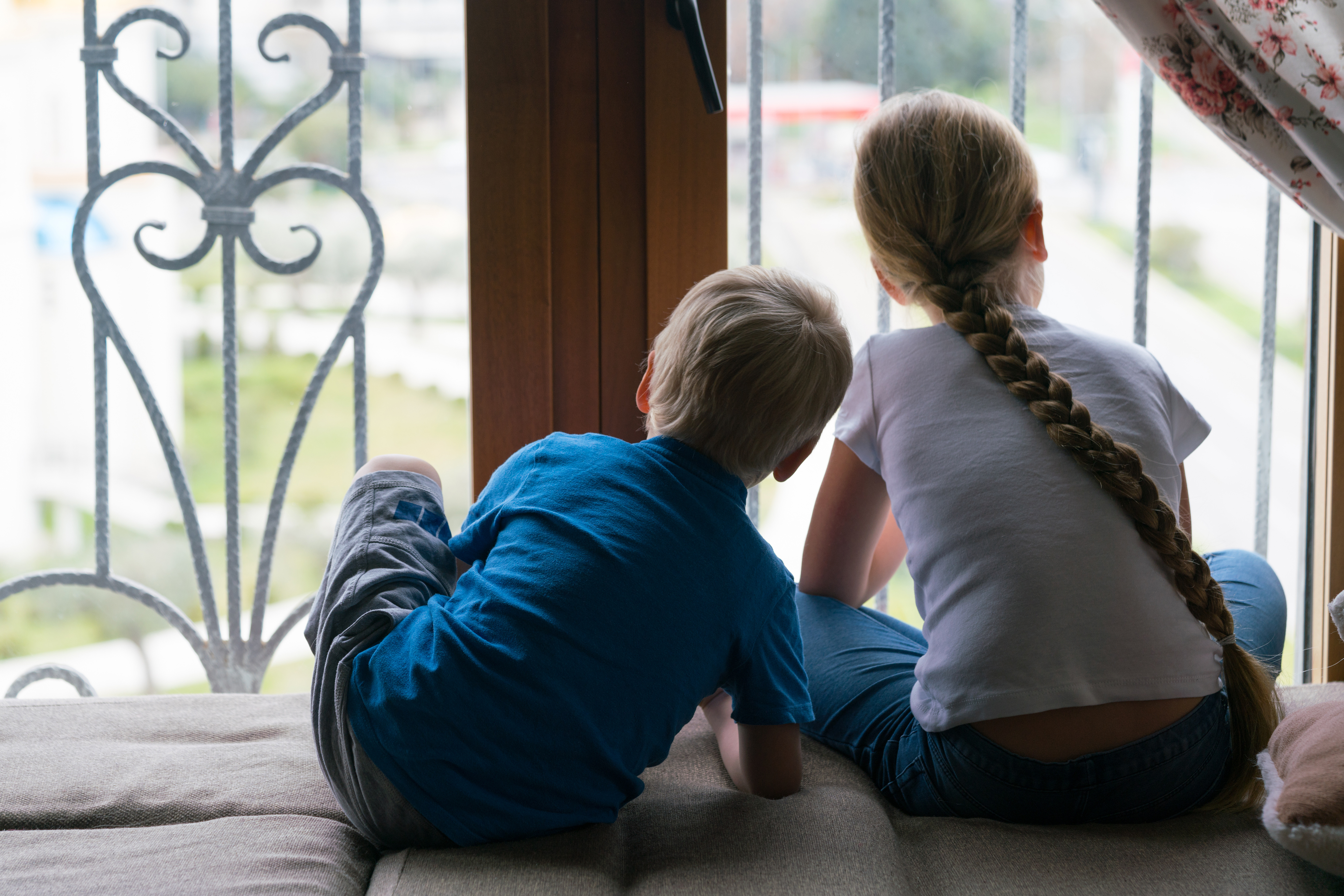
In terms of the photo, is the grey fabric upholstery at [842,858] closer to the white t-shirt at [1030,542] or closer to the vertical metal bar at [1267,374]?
the white t-shirt at [1030,542]

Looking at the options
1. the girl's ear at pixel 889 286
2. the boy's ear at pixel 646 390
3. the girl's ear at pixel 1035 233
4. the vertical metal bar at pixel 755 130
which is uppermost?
the vertical metal bar at pixel 755 130

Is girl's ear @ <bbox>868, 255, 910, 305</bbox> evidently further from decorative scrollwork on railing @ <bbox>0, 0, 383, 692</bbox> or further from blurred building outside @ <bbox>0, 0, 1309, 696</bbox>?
decorative scrollwork on railing @ <bbox>0, 0, 383, 692</bbox>

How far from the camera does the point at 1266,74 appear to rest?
1.18 metres

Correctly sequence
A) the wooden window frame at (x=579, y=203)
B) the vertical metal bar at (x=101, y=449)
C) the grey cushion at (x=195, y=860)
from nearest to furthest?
the grey cushion at (x=195, y=860) < the wooden window frame at (x=579, y=203) < the vertical metal bar at (x=101, y=449)

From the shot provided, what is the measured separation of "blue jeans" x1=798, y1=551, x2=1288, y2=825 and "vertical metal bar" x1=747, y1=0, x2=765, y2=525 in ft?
1.01

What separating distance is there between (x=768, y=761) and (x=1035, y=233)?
25.2 inches

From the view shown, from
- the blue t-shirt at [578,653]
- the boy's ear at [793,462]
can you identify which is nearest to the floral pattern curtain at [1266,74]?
the boy's ear at [793,462]

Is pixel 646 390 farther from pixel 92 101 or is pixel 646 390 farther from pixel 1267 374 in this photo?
pixel 1267 374

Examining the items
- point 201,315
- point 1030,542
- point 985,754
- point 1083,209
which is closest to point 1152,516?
point 1030,542

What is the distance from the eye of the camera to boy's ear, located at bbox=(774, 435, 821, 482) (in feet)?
3.23

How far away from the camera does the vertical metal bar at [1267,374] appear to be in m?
1.49

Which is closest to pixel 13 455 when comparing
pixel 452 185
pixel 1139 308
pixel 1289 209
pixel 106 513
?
pixel 106 513

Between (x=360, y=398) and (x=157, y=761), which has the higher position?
(x=360, y=398)

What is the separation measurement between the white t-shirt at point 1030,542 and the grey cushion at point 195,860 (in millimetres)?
564
